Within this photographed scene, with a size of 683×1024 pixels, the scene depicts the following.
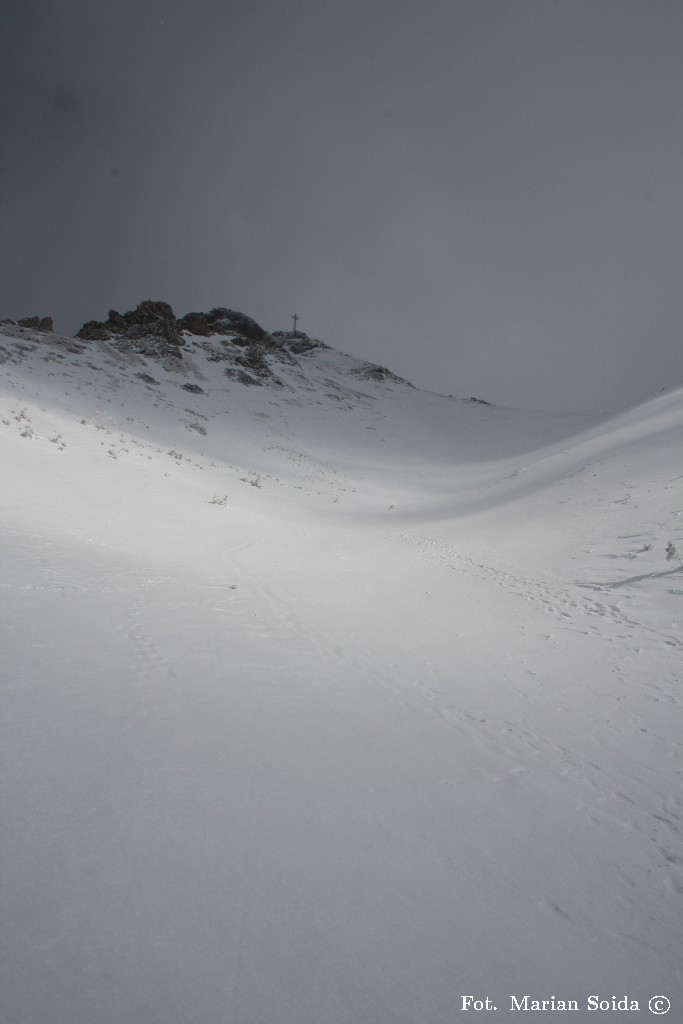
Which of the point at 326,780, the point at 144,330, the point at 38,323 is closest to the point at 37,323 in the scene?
the point at 38,323

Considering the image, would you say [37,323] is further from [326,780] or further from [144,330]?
[326,780]

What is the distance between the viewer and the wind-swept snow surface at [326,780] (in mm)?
1458

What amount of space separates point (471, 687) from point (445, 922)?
219cm

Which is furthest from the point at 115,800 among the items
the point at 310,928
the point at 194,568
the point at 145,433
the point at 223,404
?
the point at 223,404

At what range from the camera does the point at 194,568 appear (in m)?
6.23

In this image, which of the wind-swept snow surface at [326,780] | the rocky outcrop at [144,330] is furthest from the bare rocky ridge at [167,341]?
the wind-swept snow surface at [326,780]

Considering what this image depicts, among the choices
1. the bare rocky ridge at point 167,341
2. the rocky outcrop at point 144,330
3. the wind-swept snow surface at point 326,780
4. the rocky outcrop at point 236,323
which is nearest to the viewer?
the wind-swept snow surface at point 326,780

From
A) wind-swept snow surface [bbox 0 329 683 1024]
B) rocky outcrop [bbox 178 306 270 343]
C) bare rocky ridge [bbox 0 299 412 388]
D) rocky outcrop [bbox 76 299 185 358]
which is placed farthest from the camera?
rocky outcrop [bbox 178 306 270 343]

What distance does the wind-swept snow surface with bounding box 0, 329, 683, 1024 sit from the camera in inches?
57.4

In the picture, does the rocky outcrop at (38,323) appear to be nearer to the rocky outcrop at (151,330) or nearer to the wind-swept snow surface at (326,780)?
the rocky outcrop at (151,330)

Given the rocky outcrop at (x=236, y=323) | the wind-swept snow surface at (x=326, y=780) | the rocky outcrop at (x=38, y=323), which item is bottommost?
the wind-swept snow surface at (x=326, y=780)

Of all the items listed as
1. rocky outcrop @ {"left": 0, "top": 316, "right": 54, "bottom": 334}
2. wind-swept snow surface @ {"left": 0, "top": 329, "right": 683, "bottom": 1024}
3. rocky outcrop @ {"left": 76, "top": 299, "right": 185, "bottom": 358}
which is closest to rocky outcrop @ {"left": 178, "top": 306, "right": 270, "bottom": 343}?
rocky outcrop @ {"left": 76, "top": 299, "right": 185, "bottom": 358}

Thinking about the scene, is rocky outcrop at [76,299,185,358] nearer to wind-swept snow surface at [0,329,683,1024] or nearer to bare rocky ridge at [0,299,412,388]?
bare rocky ridge at [0,299,412,388]

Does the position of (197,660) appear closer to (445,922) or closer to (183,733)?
(183,733)
